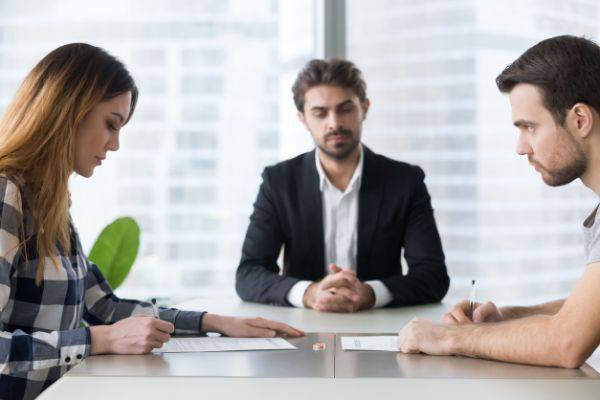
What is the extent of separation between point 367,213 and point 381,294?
1.77 feet

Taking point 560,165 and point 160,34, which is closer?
point 560,165

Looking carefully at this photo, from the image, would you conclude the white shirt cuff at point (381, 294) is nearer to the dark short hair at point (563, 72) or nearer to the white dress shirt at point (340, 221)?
the white dress shirt at point (340, 221)

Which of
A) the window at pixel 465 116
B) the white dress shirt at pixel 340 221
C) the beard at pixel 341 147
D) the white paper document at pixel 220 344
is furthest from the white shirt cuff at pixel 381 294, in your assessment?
the window at pixel 465 116

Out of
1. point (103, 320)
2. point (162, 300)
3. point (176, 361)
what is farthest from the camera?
point (162, 300)

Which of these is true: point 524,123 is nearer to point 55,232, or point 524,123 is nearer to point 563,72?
point 563,72

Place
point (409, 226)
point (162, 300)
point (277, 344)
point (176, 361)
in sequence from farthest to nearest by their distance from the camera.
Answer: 1. point (162, 300)
2. point (409, 226)
3. point (277, 344)
4. point (176, 361)

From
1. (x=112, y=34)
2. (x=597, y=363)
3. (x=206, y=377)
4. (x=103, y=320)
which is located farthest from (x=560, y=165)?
(x=112, y=34)

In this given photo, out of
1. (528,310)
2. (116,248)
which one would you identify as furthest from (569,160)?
(116,248)

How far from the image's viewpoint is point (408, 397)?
1403 millimetres

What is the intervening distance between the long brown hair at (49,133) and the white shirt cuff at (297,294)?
101 cm

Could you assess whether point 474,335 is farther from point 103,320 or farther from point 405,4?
point 405,4

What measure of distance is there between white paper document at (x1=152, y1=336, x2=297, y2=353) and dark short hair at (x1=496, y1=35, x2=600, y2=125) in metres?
0.89

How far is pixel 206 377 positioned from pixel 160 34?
3.22m

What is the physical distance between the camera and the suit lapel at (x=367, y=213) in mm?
3211
